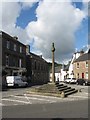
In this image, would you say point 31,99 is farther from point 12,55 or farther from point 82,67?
point 82,67

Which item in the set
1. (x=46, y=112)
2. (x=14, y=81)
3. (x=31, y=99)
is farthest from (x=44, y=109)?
(x=14, y=81)

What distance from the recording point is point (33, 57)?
77625mm

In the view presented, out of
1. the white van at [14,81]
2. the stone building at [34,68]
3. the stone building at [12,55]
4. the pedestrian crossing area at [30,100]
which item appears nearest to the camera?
the pedestrian crossing area at [30,100]

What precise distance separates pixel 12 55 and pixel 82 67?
22.8m

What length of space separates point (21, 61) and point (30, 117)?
175 feet

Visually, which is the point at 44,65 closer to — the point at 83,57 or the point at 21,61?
the point at 83,57

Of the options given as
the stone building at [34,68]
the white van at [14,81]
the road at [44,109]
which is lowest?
the road at [44,109]

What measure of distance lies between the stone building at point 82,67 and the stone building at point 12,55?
15.8 m

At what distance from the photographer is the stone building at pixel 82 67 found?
244ft

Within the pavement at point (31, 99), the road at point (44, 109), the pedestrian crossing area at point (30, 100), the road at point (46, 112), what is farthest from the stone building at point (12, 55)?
the road at point (46, 112)

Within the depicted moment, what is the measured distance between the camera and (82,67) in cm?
7612

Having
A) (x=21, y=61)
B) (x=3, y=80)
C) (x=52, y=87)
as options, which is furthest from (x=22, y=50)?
(x=52, y=87)

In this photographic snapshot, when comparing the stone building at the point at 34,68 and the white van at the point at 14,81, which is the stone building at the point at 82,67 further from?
the white van at the point at 14,81

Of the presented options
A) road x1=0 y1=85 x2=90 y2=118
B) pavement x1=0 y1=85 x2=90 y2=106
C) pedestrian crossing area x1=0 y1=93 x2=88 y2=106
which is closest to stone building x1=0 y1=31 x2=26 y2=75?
pavement x1=0 y1=85 x2=90 y2=106
